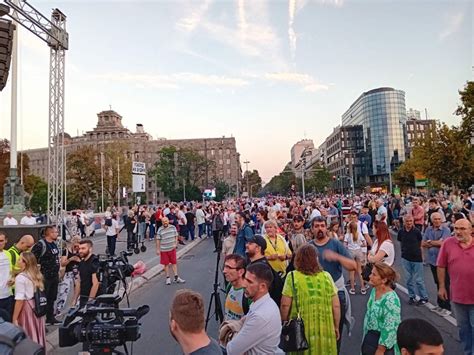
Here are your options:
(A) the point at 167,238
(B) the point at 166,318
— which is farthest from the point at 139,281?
(B) the point at 166,318

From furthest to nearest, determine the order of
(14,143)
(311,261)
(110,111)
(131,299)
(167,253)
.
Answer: (110,111) → (14,143) → (167,253) → (131,299) → (311,261)

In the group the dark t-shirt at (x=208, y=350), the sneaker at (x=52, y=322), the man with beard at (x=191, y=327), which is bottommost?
the sneaker at (x=52, y=322)

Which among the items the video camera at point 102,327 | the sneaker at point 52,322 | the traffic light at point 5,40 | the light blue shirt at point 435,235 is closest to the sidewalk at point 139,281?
the sneaker at point 52,322

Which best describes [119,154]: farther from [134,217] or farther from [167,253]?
[167,253]

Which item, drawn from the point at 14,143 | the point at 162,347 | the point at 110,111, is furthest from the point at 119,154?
the point at 162,347

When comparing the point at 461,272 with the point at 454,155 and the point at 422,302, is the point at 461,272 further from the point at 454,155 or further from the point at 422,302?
the point at 454,155

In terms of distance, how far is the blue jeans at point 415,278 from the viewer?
24.1ft

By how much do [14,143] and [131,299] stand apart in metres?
12.8

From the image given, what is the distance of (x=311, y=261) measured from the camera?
3779 millimetres

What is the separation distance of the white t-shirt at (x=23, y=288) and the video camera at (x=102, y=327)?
5.73 ft

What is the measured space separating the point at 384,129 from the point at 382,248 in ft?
361

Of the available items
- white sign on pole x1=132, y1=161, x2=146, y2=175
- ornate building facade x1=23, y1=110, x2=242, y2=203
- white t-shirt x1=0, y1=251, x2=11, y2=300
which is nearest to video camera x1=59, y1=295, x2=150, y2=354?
white t-shirt x1=0, y1=251, x2=11, y2=300

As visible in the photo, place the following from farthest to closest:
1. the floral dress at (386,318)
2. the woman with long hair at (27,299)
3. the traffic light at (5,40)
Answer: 1. the traffic light at (5,40)
2. the woman with long hair at (27,299)
3. the floral dress at (386,318)

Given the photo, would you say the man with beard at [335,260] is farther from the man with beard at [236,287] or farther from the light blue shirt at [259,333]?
the light blue shirt at [259,333]
